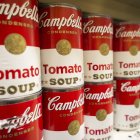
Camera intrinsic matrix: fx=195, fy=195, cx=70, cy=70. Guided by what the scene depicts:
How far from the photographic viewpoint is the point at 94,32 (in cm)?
72

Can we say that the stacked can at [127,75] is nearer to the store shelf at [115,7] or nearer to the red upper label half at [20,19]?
the store shelf at [115,7]

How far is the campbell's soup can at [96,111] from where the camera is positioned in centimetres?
75

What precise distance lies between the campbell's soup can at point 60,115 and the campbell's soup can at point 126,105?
12.6 inches

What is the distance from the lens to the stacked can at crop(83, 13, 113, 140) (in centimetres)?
72

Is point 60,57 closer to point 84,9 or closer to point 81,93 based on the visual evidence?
point 81,93

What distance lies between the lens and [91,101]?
2.47 ft

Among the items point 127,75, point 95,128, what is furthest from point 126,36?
point 95,128

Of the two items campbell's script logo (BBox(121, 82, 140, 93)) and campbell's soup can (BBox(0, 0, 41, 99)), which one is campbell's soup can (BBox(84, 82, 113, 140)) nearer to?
campbell's script logo (BBox(121, 82, 140, 93))

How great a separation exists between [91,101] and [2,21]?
0.45m

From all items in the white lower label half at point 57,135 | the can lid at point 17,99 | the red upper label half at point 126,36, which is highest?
the red upper label half at point 126,36

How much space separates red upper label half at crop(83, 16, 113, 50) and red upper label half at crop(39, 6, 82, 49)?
4.8 inches

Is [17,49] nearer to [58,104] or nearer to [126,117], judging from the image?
[58,104]

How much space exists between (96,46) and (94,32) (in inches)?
2.0

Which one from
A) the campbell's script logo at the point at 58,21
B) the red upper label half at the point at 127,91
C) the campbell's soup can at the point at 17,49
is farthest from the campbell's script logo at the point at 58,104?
the red upper label half at the point at 127,91
